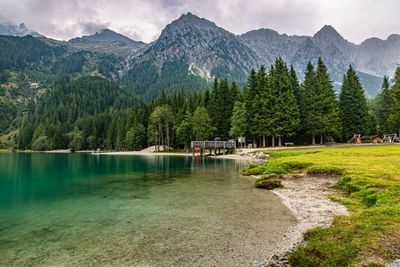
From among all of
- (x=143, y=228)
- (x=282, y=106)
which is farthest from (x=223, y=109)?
(x=143, y=228)

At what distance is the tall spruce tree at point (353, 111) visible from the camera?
7444 centimetres

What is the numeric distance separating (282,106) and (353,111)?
22.9 m

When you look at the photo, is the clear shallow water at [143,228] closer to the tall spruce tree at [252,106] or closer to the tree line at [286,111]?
the tree line at [286,111]

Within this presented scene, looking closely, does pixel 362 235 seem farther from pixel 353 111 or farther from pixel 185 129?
pixel 185 129

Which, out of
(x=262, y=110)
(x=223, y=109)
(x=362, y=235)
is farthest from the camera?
(x=223, y=109)

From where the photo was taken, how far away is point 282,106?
67.1 metres

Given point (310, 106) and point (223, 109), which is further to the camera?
point (223, 109)

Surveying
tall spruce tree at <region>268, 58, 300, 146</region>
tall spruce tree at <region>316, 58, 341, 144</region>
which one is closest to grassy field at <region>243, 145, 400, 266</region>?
tall spruce tree at <region>268, 58, 300, 146</region>

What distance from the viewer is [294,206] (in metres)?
17.0

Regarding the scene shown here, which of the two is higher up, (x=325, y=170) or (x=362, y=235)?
(x=325, y=170)

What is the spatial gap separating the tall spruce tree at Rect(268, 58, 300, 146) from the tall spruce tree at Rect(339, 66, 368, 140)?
56.1ft

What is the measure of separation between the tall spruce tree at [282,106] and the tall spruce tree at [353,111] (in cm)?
1710

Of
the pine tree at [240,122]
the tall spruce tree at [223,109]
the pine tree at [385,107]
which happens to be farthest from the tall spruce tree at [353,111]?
the tall spruce tree at [223,109]

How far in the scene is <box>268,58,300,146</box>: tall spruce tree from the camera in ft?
218
